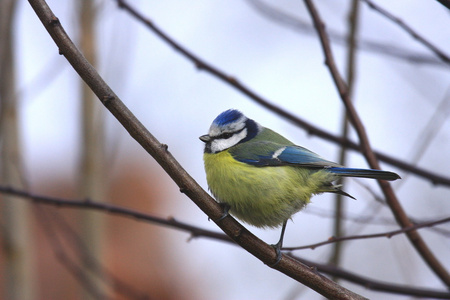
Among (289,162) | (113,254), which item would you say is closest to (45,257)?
(113,254)

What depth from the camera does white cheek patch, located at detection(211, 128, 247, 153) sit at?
96.1 inches

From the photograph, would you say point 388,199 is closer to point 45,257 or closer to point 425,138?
point 425,138

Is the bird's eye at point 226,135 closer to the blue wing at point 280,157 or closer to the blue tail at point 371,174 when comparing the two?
the blue wing at point 280,157

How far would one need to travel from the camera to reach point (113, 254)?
6480 mm

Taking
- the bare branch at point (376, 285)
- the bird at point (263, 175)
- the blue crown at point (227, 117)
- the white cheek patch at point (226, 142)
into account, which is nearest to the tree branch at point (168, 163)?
the bare branch at point (376, 285)

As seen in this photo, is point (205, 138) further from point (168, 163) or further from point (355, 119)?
point (168, 163)

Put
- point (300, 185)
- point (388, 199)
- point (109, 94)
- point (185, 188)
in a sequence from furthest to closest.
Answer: point (300, 185)
point (388, 199)
point (185, 188)
point (109, 94)

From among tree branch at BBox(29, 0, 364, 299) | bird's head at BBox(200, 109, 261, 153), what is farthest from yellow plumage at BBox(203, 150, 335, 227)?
tree branch at BBox(29, 0, 364, 299)

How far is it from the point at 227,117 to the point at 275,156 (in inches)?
13.7

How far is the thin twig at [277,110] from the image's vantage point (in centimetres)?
221

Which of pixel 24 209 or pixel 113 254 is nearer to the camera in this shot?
pixel 24 209

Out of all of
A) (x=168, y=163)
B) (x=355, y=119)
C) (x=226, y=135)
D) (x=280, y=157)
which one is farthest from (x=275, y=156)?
(x=168, y=163)

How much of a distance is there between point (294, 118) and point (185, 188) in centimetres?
97

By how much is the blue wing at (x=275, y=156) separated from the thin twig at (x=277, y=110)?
116mm
